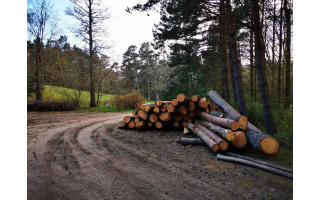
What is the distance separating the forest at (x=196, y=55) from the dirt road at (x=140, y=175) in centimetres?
225

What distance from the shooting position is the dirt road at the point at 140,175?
206 cm

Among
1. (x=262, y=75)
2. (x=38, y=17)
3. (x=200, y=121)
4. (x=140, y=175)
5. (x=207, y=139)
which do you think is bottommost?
(x=140, y=175)

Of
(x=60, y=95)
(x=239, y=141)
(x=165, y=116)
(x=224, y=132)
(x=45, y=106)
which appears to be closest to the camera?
(x=239, y=141)

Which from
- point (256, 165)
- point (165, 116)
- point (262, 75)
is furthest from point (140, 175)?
point (262, 75)

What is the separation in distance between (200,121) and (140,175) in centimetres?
333

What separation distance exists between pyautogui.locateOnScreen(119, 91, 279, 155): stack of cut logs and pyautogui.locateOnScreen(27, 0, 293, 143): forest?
3.68ft

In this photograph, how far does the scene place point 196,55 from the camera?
32.1 feet

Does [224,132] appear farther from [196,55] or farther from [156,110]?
[196,55]

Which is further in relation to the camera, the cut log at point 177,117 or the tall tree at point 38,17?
the cut log at point 177,117

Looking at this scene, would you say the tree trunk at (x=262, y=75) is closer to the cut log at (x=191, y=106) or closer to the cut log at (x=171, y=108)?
the cut log at (x=191, y=106)

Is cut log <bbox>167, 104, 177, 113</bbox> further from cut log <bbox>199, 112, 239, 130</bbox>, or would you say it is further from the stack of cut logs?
cut log <bbox>199, 112, 239, 130</bbox>

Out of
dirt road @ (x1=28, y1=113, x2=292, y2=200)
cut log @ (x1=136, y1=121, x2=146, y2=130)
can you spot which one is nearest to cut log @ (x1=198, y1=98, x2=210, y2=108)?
dirt road @ (x1=28, y1=113, x2=292, y2=200)

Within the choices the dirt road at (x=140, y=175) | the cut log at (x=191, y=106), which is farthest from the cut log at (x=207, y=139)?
the cut log at (x=191, y=106)

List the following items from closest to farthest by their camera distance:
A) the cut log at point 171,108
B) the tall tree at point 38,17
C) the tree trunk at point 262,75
Answer: 1. the tall tree at point 38,17
2. the tree trunk at point 262,75
3. the cut log at point 171,108
